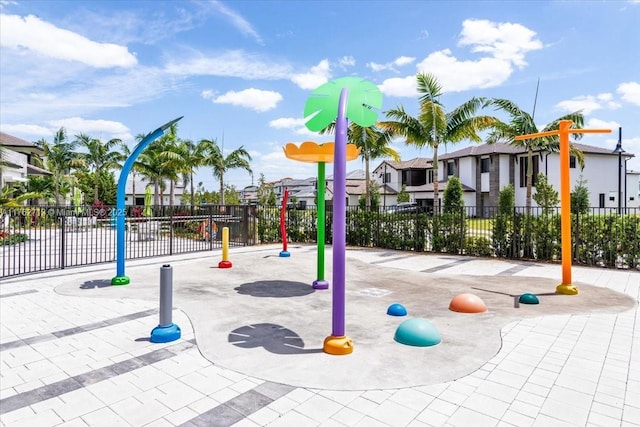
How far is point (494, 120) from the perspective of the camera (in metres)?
15.4

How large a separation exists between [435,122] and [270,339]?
517 inches

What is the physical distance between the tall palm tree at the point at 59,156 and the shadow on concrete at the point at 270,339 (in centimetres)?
4125

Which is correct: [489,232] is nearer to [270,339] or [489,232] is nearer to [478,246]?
[478,246]

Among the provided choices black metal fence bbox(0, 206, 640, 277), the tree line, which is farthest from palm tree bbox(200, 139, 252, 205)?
black metal fence bbox(0, 206, 640, 277)

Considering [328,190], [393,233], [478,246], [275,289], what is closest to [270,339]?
[275,289]

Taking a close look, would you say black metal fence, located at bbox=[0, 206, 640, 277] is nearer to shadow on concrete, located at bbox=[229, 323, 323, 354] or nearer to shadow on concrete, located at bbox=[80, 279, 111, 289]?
shadow on concrete, located at bbox=[80, 279, 111, 289]

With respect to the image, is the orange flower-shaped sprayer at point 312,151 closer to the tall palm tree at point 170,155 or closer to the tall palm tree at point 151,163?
the tall palm tree at point 170,155

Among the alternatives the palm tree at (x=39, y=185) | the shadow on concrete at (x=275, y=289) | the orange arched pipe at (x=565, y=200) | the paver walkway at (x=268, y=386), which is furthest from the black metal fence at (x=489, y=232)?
the palm tree at (x=39, y=185)

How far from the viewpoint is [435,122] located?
52.4 ft

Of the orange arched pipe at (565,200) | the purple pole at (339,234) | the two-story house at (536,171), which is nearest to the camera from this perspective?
the purple pole at (339,234)

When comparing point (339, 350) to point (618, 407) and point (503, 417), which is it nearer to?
point (503, 417)

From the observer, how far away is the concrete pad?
14.2 feet

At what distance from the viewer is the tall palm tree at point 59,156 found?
3919 centimetres

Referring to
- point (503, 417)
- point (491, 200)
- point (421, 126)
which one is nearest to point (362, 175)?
point (491, 200)
